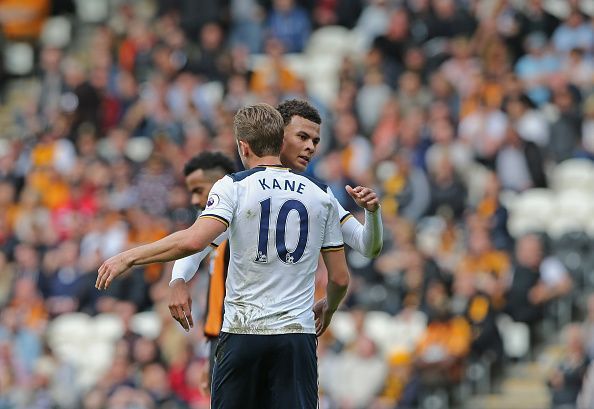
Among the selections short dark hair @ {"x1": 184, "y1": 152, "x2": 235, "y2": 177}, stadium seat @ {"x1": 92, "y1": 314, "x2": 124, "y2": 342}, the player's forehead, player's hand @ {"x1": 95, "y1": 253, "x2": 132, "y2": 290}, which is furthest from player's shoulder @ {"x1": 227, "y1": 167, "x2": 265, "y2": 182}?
stadium seat @ {"x1": 92, "y1": 314, "x2": 124, "y2": 342}

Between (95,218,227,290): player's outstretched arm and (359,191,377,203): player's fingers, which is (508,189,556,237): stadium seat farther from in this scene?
(95,218,227,290): player's outstretched arm

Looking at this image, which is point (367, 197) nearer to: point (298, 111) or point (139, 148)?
Result: point (298, 111)

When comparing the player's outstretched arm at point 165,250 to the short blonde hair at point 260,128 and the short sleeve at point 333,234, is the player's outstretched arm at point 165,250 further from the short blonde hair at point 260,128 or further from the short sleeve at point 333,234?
the short sleeve at point 333,234

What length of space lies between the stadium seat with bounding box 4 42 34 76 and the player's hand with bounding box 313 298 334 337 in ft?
54.4

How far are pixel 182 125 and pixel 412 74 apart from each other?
3.31 metres

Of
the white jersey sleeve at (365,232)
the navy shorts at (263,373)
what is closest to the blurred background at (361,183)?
the white jersey sleeve at (365,232)

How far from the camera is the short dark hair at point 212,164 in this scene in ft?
27.9

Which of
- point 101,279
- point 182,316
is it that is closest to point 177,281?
point 182,316

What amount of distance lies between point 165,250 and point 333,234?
1.04m

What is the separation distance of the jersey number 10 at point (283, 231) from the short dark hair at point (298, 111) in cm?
70

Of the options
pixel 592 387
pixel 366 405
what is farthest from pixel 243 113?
pixel 366 405

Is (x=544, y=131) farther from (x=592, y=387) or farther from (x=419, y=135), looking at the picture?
(x=592, y=387)

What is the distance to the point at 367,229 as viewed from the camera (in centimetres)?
707

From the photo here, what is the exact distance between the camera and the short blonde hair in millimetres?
6770
